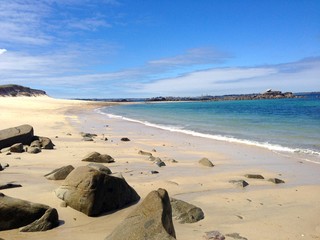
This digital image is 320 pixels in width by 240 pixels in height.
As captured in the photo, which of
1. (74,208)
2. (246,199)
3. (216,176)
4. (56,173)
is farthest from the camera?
(216,176)

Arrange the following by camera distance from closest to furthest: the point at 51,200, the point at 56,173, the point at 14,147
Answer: the point at 51,200
the point at 56,173
the point at 14,147

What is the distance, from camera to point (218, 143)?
16.4 meters

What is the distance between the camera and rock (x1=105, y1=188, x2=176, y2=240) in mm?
3771

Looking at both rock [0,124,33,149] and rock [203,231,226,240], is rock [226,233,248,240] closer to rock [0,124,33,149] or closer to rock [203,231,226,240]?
rock [203,231,226,240]

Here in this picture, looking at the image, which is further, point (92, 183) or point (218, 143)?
point (218, 143)

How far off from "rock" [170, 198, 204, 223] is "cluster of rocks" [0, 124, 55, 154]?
7272mm

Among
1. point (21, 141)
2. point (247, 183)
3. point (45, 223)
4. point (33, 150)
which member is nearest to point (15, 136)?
point (21, 141)

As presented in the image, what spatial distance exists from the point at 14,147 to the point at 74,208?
252 inches

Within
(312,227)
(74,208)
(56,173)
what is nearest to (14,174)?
(56,173)

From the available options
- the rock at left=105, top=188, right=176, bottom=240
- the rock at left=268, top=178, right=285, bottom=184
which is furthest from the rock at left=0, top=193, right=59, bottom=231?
the rock at left=268, top=178, right=285, bottom=184

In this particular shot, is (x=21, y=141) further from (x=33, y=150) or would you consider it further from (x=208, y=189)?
(x=208, y=189)

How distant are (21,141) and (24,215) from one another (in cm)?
830

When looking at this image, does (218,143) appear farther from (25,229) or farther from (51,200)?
(25,229)

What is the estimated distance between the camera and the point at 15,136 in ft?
41.0
